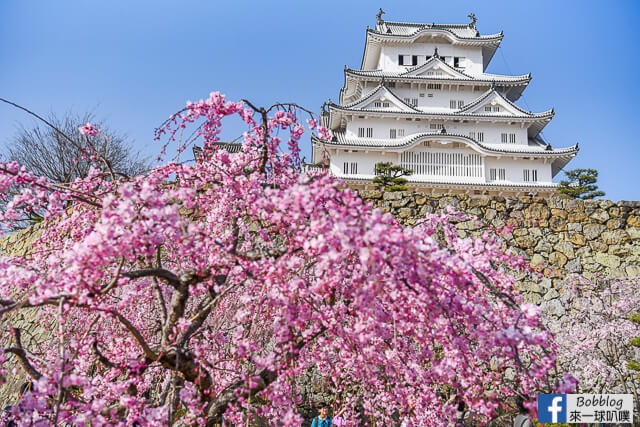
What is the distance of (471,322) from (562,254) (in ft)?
20.7

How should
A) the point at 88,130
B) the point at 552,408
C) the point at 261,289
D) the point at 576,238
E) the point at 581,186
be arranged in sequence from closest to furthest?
the point at 552,408, the point at 261,289, the point at 88,130, the point at 576,238, the point at 581,186

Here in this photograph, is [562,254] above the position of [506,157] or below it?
below

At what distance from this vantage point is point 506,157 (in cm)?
2064

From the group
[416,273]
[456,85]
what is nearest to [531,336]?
[416,273]

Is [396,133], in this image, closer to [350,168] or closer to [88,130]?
[350,168]

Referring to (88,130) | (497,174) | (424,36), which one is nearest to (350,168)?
(497,174)

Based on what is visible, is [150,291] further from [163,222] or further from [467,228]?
[467,228]

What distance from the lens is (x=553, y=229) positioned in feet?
25.6

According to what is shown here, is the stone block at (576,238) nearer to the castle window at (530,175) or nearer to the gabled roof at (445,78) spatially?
the castle window at (530,175)

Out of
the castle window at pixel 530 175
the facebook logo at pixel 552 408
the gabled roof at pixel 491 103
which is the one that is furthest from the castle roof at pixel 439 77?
the facebook logo at pixel 552 408

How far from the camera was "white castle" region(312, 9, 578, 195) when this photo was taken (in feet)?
66.1

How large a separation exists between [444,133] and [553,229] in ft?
42.8

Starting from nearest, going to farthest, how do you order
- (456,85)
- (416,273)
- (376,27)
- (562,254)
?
(416,273)
(562,254)
(456,85)
(376,27)

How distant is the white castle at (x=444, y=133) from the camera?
20156 mm
